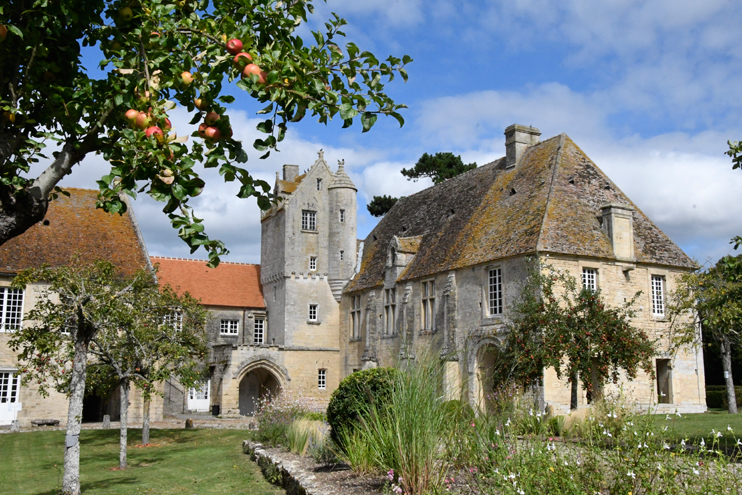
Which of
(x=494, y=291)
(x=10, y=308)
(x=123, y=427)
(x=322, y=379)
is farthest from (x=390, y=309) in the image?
(x=123, y=427)

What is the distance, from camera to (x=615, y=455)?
22.7ft

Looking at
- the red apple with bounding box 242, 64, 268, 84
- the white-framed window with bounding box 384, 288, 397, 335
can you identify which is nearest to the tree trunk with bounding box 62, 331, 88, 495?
the red apple with bounding box 242, 64, 268, 84

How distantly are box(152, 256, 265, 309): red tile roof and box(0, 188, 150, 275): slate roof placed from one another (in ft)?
19.2

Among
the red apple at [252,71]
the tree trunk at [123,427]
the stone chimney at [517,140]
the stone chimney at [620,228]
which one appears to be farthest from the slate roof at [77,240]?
the red apple at [252,71]

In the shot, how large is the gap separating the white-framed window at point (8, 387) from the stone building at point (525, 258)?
1556 cm

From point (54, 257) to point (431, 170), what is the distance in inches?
1211

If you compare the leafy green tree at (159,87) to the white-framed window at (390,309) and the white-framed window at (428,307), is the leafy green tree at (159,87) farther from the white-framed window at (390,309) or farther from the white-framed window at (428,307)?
the white-framed window at (390,309)

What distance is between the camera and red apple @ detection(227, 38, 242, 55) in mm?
3957

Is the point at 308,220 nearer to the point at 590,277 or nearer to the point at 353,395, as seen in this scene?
the point at 590,277

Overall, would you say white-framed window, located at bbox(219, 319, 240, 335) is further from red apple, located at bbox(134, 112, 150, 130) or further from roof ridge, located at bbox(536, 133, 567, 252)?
red apple, located at bbox(134, 112, 150, 130)

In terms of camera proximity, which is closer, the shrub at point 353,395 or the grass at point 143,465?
the shrub at point 353,395

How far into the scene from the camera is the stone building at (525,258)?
2403 centimetres

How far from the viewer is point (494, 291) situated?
2534 cm

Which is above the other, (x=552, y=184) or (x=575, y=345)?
(x=552, y=184)
